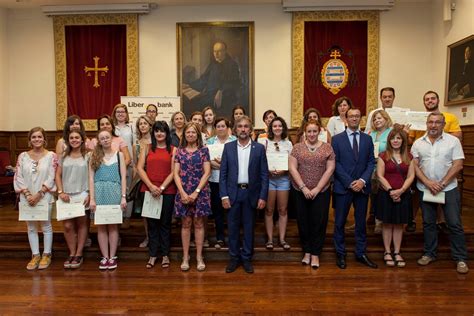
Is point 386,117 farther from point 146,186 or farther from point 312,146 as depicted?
point 146,186

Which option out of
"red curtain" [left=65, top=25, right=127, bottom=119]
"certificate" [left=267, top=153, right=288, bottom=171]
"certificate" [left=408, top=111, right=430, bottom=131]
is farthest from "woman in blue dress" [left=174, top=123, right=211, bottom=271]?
"red curtain" [left=65, top=25, right=127, bottom=119]

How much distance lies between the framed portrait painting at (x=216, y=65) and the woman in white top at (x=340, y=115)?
3.60 metres

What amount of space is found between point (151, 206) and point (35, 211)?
1.27 metres

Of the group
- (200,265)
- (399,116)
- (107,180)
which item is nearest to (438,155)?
(399,116)

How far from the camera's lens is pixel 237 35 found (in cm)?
830

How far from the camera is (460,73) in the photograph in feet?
22.9

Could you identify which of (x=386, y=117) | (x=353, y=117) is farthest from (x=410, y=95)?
(x=353, y=117)

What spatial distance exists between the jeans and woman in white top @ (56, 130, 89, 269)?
12.0 ft

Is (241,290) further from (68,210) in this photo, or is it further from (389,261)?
(68,210)

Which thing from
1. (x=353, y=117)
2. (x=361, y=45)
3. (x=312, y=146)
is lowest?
(x=312, y=146)

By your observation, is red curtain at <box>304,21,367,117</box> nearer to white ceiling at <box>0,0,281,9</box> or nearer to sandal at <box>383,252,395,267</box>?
white ceiling at <box>0,0,281,9</box>

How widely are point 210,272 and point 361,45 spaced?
20.4 feet

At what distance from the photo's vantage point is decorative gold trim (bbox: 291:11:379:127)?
26.7ft

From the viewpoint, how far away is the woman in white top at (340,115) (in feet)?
15.8
